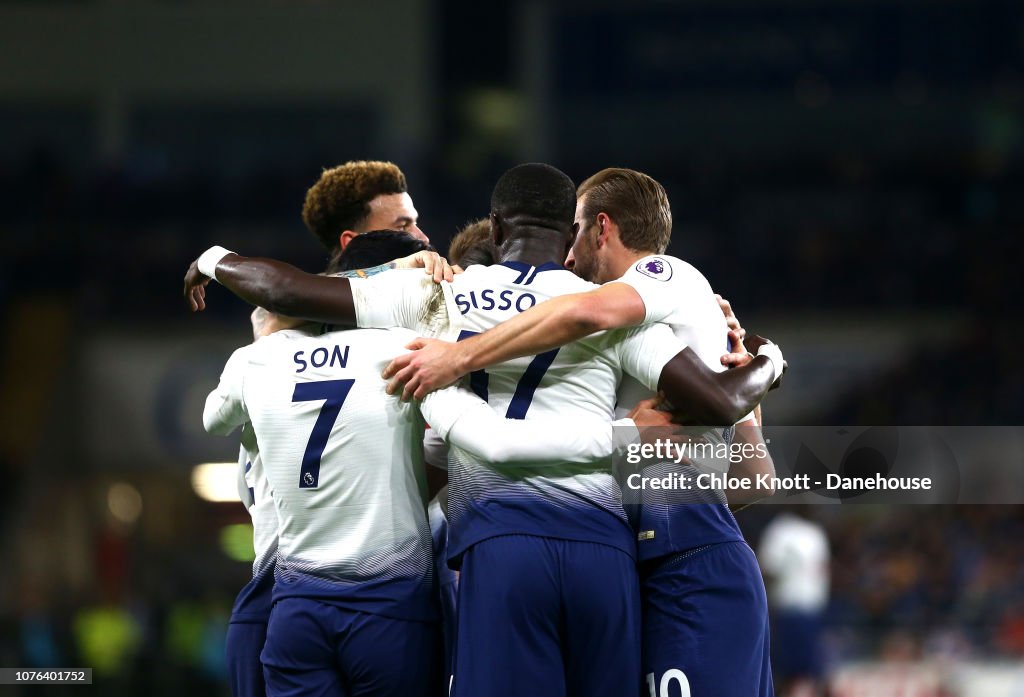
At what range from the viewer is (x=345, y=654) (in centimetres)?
388

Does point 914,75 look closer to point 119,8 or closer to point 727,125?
point 727,125

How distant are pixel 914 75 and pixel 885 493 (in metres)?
17.1

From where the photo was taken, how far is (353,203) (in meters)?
4.91

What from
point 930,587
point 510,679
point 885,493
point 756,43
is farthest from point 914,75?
point 510,679

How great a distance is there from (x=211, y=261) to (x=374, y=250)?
0.53m

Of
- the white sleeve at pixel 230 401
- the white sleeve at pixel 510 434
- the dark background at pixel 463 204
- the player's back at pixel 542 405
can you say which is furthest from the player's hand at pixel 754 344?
the dark background at pixel 463 204

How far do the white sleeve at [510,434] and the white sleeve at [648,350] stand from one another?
0.59 ft

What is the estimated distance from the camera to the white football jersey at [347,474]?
391cm

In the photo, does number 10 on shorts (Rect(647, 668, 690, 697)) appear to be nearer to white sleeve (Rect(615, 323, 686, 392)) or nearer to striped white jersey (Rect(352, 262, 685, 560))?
striped white jersey (Rect(352, 262, 685, 560))

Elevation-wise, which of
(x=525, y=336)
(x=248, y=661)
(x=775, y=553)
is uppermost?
(x=525, y=336)

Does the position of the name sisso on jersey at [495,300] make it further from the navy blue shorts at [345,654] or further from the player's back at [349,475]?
the navy blue shorts at [345,654]

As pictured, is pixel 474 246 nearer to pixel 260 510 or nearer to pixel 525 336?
pixel 525 336

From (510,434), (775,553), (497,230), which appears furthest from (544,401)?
(775,553)

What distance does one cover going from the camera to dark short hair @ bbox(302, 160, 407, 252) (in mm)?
4898
